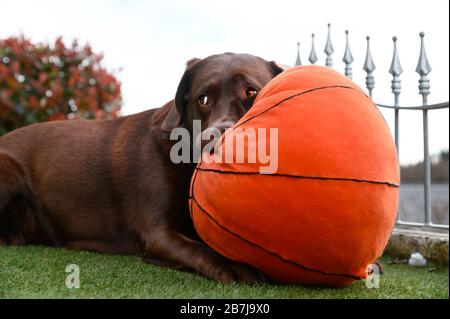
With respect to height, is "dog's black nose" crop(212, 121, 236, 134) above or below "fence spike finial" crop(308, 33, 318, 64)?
Result: below

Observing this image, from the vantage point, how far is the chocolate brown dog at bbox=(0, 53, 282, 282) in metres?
2.39

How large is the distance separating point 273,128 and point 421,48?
2360mm

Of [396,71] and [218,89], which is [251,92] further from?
[396,71]

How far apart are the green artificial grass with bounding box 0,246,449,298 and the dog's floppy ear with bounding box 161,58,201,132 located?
69 cm

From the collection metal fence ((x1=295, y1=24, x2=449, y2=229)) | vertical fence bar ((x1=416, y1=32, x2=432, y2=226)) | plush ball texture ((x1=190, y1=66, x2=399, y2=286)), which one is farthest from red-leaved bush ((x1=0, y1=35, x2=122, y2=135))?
plush ball texture ((x1=190, y1=66, x2=399, y2=286))

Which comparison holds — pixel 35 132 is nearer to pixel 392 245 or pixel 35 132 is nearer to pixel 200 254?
pixel 200 254

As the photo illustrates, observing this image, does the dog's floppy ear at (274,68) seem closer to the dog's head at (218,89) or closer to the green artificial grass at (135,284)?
the dog's head at (218,89)

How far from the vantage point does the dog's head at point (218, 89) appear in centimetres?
234

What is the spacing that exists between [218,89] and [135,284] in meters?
1.00

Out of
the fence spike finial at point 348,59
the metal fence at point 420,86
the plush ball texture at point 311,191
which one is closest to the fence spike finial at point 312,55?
the metal fence at point 420,86

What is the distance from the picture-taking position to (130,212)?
2.72 m

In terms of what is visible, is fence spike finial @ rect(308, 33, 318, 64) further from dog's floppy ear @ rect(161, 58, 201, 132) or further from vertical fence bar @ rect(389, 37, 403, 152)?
dog's floppy ear @ rect(161, 58, 201, 132)

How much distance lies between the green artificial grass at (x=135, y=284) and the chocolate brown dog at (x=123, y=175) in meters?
0.17

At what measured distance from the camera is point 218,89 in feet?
7.89
